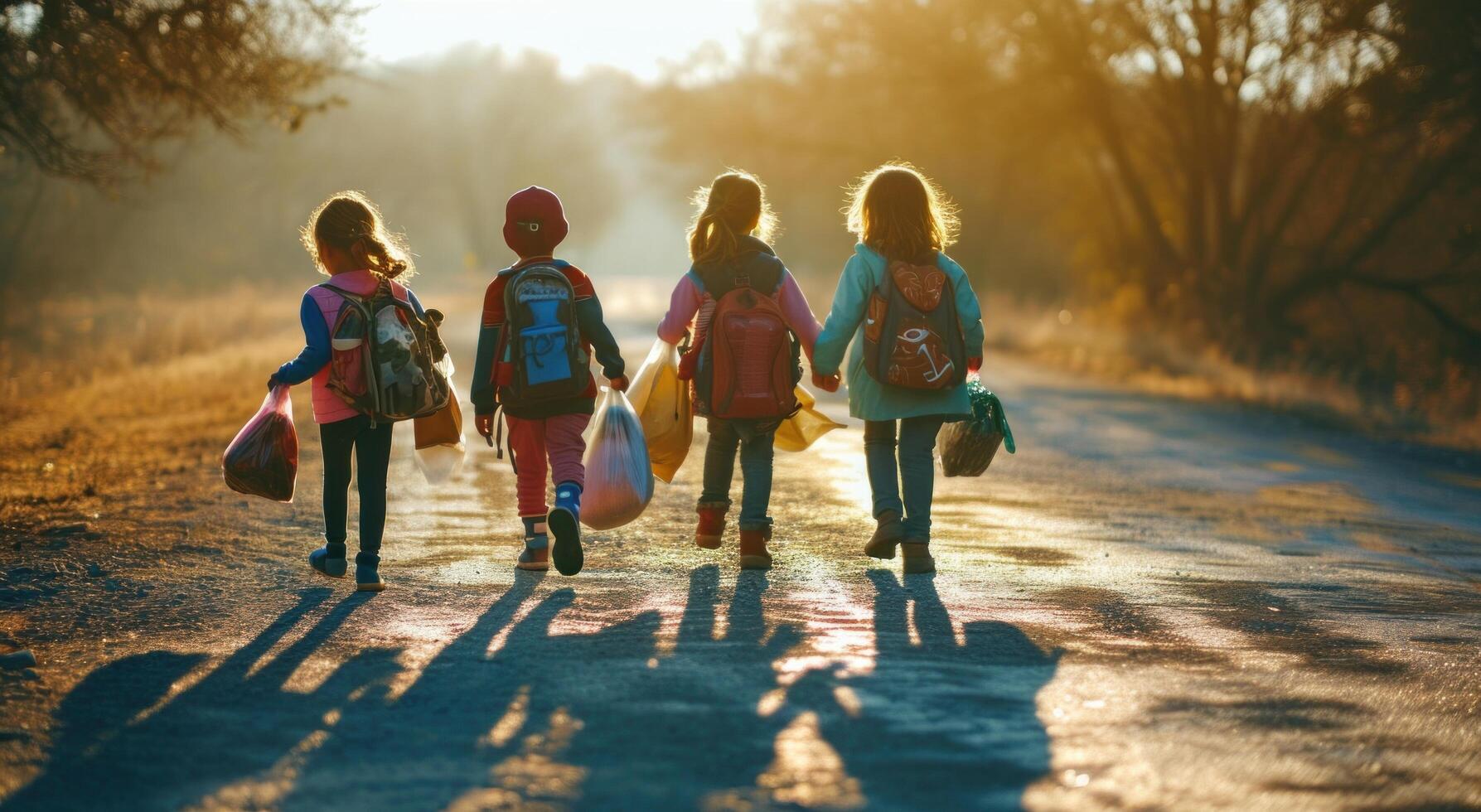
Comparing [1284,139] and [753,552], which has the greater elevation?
[1284,139]

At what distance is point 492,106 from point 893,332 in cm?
6910

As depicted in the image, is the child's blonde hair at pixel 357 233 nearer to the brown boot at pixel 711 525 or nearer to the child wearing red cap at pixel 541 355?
the child wearing red cap at pixel 541 355

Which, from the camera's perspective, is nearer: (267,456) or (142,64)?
(267,456)

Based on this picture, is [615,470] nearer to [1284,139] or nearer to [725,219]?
[725,219]

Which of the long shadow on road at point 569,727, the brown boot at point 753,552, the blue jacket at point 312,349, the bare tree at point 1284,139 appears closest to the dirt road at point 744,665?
the long shadow on road at point 569,727

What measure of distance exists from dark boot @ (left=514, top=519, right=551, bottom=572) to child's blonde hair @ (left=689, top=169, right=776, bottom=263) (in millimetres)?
1370

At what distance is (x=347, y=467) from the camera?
678 centimetres

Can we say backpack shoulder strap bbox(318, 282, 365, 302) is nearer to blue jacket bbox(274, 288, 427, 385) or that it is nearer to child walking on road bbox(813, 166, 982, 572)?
blue jacket bbox(274, 288, 427, 385)

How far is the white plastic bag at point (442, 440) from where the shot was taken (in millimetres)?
7168

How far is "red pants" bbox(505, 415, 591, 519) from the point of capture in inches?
275

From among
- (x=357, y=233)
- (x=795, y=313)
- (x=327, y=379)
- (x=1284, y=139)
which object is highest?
(x=1284, y=139)

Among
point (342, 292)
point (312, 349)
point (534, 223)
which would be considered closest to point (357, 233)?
point (342, 292)

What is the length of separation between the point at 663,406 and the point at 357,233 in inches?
64.7

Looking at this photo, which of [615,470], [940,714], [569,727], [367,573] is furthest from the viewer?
[615,470]
